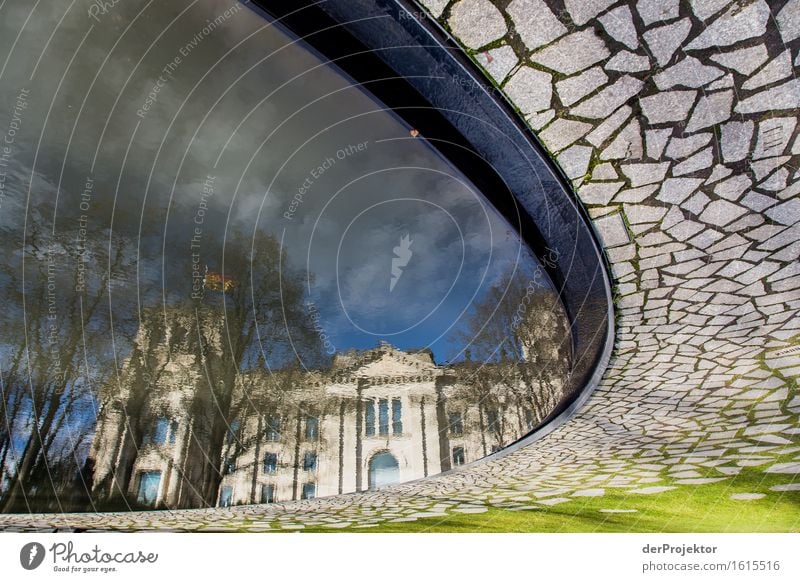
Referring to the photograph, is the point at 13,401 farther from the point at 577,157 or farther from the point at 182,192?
the point at 577,157

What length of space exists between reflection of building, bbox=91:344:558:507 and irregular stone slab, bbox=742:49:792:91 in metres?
2.07

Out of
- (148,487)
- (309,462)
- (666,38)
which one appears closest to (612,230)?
(666,38)

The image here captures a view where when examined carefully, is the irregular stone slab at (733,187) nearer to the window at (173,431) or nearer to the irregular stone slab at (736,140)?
the irregular stone slab at (736,140)

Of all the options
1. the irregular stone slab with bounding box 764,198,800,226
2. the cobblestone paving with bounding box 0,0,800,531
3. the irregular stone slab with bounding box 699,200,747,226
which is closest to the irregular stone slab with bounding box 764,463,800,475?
the cobblestone paving with bounding box 0,0,800,531

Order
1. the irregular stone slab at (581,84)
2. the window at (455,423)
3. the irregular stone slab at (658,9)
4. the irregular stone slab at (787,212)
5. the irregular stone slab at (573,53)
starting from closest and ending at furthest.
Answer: the irregular stone slab at (658,9) → the irregular stone slab at (573,53) → the irregular stone slab at (581,84) → the irregular stone slab at (787,212) → the window at (455,423)

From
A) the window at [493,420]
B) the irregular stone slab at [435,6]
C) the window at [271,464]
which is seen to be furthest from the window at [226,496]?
the irregular stone slab at [435,6]

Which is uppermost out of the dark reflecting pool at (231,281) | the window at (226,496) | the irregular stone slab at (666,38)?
the irregular stone slab at (666,38)

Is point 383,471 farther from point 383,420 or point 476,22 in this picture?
point 476,22

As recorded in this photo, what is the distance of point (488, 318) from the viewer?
293 cm

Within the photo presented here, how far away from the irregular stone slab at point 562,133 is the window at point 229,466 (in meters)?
2.61

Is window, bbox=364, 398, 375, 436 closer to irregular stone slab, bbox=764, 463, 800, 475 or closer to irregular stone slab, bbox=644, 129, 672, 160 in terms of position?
irregular stone slab, bbox=644, 129, 672, 160

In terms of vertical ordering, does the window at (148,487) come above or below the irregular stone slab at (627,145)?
below

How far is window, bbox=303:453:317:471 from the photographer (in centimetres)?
284

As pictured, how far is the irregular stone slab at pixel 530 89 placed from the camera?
2002 mm
